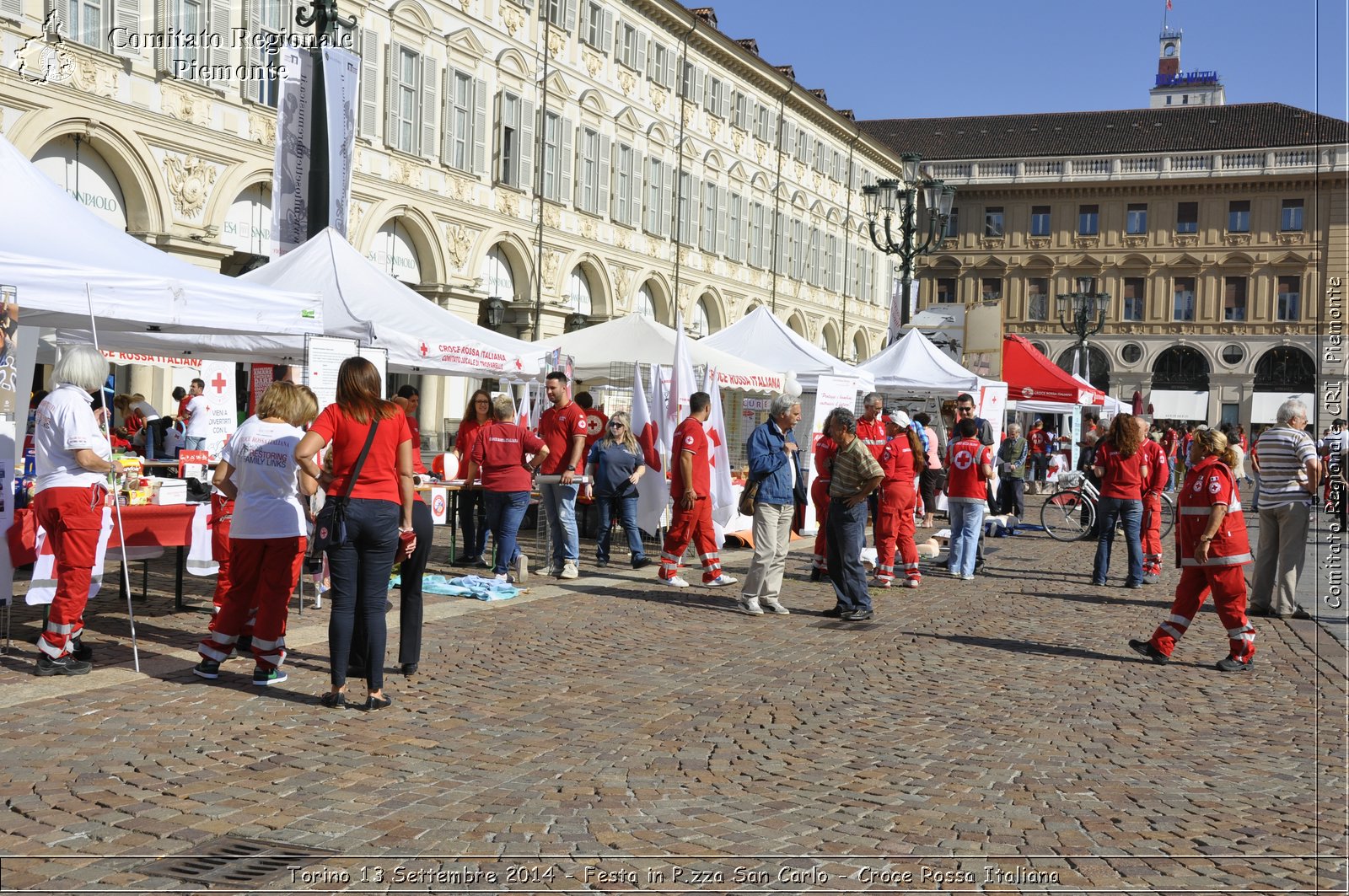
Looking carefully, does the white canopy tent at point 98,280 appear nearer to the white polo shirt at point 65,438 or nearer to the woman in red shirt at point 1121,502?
the white polo shirt at point 65,438

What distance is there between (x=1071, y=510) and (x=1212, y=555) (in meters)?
12.8

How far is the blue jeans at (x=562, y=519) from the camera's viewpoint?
13297 mm

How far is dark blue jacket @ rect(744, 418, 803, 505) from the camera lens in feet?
37.3

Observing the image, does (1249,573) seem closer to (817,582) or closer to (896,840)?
(817,582)

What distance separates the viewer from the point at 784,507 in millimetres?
11523

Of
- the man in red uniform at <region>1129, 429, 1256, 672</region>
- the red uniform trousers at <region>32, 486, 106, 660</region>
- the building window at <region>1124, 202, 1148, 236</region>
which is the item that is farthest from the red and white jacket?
the building window at <region>1124, 202, 1148, 236</region>

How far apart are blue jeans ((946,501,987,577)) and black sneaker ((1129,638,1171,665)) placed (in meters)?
4.77

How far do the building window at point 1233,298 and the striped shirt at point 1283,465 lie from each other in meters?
59.9

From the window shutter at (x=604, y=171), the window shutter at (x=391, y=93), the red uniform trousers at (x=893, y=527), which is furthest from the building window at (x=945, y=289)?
the red uniform trousers at (x=893, y=527)

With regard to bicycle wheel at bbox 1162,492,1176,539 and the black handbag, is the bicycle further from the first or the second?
the black handbag

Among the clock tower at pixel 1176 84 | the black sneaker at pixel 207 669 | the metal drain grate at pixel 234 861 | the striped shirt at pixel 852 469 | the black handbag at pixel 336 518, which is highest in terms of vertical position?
the clock tower at pixel 1176 84

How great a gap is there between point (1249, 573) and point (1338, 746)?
10.1 meters

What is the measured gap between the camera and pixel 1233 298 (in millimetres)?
67500

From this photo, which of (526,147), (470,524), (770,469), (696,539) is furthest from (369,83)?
(770,469)
